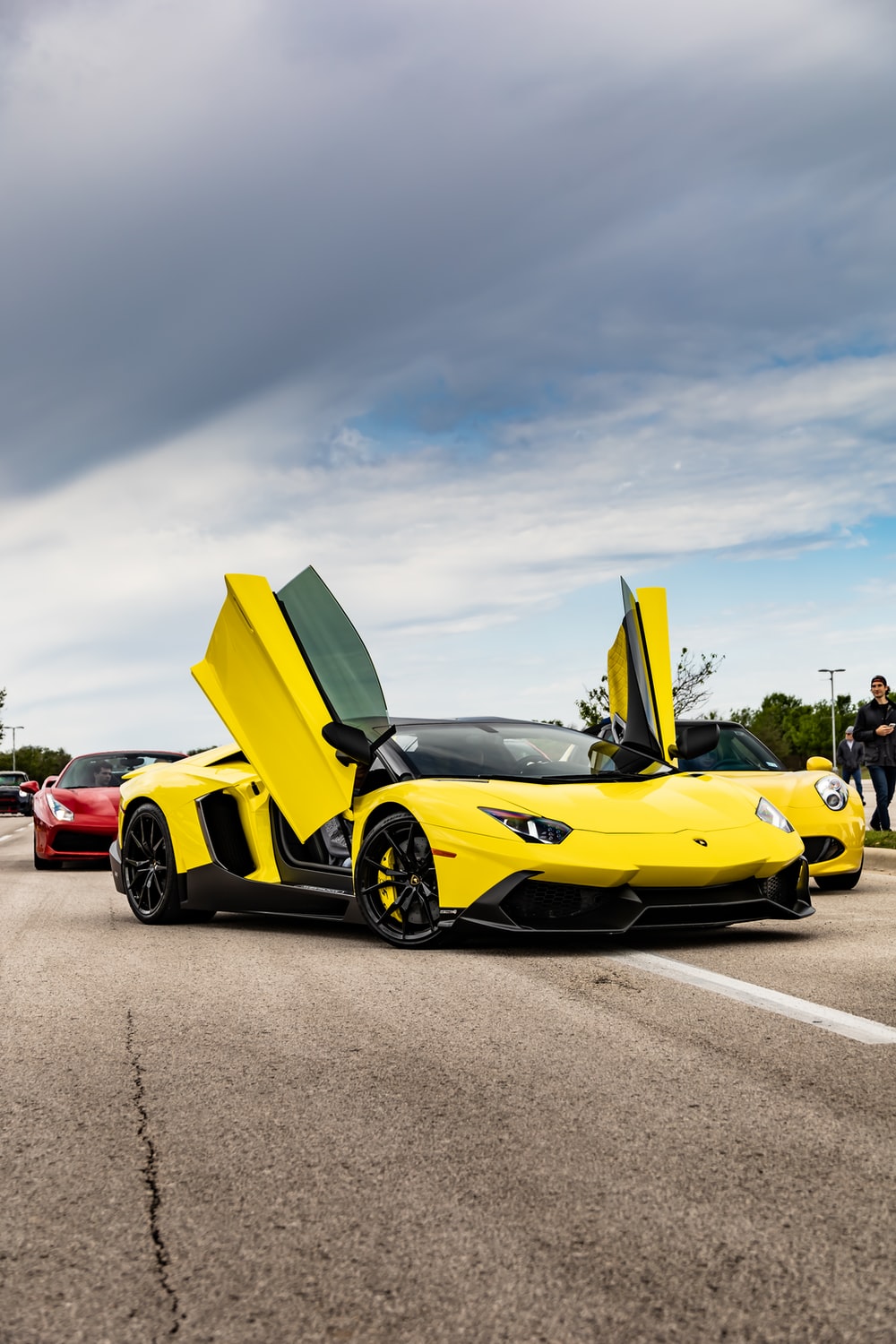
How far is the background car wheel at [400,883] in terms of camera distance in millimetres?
6438

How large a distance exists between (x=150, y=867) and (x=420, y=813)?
8.79 ft

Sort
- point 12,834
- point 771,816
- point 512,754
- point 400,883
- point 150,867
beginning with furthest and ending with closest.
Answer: point 12,834, point 150,867, point 512,754, point 771,816, point 400,883

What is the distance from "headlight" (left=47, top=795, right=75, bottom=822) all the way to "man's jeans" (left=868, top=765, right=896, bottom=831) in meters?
8.18

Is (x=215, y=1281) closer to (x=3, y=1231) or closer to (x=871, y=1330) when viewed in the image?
(x=3, y=1231)

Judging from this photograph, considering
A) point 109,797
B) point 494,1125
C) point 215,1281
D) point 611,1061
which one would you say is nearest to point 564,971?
point 611,1061

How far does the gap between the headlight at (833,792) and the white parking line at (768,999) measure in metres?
3.19

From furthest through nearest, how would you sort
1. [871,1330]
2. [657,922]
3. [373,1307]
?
[657,922] → [373,1307] → [871,1330]

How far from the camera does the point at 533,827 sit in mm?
6148

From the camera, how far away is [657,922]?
242 inches

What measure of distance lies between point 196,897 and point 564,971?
3009mm

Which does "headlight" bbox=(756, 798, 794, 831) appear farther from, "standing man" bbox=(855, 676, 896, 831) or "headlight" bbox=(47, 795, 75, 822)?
"headlight" bbox=(47, 795, 75, 822)

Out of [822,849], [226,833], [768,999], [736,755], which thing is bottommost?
[768,999]

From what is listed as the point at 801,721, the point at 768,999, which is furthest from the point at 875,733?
the point at 801,721

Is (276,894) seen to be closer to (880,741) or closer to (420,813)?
(420,813)
